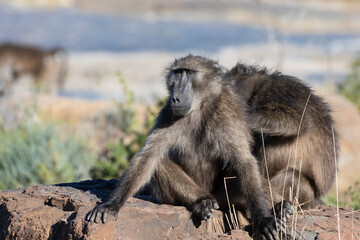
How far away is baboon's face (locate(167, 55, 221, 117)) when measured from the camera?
5152 mm

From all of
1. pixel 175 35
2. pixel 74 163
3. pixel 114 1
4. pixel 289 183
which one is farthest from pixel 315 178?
pixel 114 1

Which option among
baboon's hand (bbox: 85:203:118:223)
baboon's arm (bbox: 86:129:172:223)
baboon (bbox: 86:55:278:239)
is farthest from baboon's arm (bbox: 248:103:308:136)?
baboon's hand (bbox: 85:203:118:223)

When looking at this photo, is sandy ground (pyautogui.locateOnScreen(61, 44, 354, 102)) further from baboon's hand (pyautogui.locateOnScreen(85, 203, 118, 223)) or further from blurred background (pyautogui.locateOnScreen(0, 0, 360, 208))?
baboon's hand (pyautogui.locateOnScreen(85, 203, 118, 223))

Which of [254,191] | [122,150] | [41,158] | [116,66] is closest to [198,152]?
[254,191]

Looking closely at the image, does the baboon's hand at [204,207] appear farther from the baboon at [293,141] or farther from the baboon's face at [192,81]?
the baboon's face at [192,81]

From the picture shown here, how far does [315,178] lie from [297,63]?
22.8 metres

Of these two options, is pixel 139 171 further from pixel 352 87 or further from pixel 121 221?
pixel 352 87

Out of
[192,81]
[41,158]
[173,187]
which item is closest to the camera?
[173,187]

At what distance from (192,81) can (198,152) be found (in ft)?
2.09

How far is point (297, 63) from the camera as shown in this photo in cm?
2772

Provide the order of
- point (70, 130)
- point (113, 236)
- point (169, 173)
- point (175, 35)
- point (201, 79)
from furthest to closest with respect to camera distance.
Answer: point (175, 35) < point (70, 130) < point (201, 79) < point (169, 173) < point (113, 236)

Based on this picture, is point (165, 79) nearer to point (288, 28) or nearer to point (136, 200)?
point (136, 200)

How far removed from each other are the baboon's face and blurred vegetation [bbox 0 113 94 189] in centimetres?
327

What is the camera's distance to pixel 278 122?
17.9 ft
